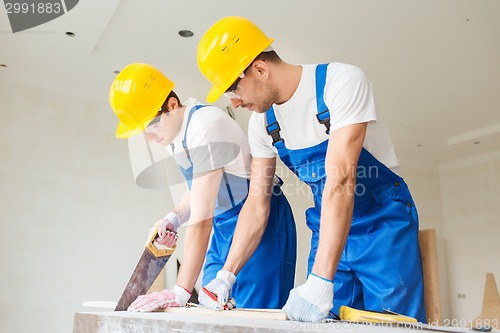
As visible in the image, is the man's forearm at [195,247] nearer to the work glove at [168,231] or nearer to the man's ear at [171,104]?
the work glove at [168,231]

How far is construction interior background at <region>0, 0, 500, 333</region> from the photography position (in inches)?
157

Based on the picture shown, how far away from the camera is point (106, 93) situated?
5.30 meters

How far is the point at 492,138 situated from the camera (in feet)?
21.8

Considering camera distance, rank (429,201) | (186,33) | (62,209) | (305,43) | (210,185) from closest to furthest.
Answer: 1. (210,185)
2. (186,33)
3. (305,43)
4. (62,209)
5. (429,201)

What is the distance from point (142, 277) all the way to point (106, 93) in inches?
143

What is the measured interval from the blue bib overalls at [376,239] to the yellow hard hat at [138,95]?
0.74 meters

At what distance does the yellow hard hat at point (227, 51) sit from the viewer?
1.73m

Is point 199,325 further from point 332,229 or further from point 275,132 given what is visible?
point 275,132

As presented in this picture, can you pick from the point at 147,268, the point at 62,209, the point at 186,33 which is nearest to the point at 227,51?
the point at 147,268

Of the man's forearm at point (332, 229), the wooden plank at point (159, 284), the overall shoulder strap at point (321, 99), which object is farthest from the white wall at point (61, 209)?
the man's forearm at point (332, 229)

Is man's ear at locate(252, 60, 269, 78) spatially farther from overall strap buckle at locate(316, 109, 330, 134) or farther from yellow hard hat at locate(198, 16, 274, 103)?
overall strap buckle at locate(316, 109, 330, 134)

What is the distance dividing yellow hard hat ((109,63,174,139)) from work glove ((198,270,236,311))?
0.85 metres

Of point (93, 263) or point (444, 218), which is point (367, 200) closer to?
point (93, 263)

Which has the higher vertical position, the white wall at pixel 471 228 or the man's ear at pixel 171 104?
the man's ear at pixel 171 104
